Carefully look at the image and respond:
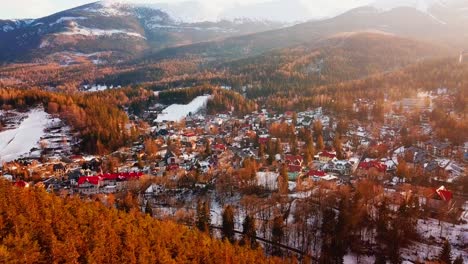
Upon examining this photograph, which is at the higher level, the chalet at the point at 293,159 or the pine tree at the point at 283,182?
the pine tree at the point at 283,182

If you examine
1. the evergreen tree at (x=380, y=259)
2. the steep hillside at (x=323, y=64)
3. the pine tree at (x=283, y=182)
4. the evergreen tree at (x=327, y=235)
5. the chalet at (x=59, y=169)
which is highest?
the steep hillside at (x=323, y=64)

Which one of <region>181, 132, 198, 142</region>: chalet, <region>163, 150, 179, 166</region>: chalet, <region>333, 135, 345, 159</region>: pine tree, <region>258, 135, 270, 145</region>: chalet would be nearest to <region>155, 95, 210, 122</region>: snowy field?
<region>181, 132, 198, 142</region>: chalet

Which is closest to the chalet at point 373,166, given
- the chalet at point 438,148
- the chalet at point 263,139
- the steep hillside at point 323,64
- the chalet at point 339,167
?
the chalet at point 339,167

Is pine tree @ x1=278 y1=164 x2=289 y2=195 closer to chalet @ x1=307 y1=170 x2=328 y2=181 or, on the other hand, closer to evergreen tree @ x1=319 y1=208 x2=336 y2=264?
chalet @ x1=307 y1=170 x2=328 y2=181

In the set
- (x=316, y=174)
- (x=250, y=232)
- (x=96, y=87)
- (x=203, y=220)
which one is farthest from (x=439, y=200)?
(x=96, y=87)

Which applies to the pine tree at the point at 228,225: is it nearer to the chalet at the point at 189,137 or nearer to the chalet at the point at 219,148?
the chalet at the point at 219,148

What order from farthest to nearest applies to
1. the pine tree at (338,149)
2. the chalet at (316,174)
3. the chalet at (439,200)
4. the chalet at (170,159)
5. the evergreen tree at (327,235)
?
the chalet at (170,159)
the pine tree at (338,149)
the chalet at (316,174)
the chalet at (439,200)
the evergreen tree at (327,235)

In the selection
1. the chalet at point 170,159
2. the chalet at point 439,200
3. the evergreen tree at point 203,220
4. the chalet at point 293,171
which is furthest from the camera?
the chalet at point 170,159
